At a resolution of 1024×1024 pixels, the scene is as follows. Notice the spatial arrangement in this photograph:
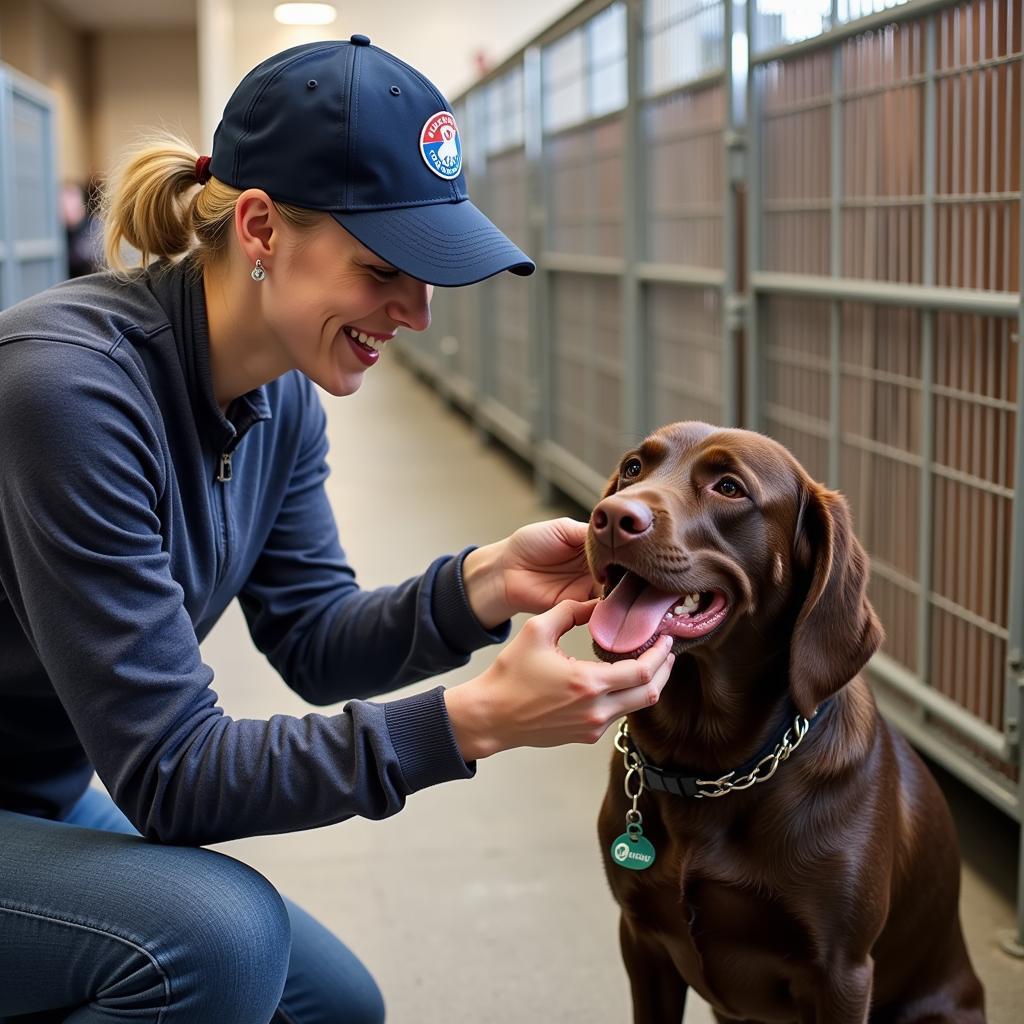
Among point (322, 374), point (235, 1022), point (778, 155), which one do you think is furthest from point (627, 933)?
point (778, 155)

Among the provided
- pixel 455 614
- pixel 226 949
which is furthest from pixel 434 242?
pixel 226 949

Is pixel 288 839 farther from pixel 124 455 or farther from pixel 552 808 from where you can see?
pixel 124 455

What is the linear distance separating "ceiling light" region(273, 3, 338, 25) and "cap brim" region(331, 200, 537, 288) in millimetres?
14222

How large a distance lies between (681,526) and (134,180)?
0.84 meters

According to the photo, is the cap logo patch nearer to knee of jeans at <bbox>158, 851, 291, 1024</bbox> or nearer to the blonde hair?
the blonde hair

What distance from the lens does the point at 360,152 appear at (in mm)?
1461

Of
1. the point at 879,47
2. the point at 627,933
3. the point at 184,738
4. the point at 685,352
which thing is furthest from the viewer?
the point at 685,352

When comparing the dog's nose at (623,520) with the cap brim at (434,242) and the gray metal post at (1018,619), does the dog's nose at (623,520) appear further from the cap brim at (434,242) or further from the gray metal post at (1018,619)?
the gray metal post at (1018,619)

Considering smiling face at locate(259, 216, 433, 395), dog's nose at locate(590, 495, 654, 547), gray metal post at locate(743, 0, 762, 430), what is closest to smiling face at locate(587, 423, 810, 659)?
dog's nose at locate(590, 495, 654, 547)

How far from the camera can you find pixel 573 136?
17.8ft

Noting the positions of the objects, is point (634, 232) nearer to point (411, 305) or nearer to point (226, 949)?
point (411, 305)

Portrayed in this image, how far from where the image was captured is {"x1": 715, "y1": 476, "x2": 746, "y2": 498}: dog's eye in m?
1.49

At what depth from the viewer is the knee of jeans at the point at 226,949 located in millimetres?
1405

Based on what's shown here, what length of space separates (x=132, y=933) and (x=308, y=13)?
1473 centimetres
